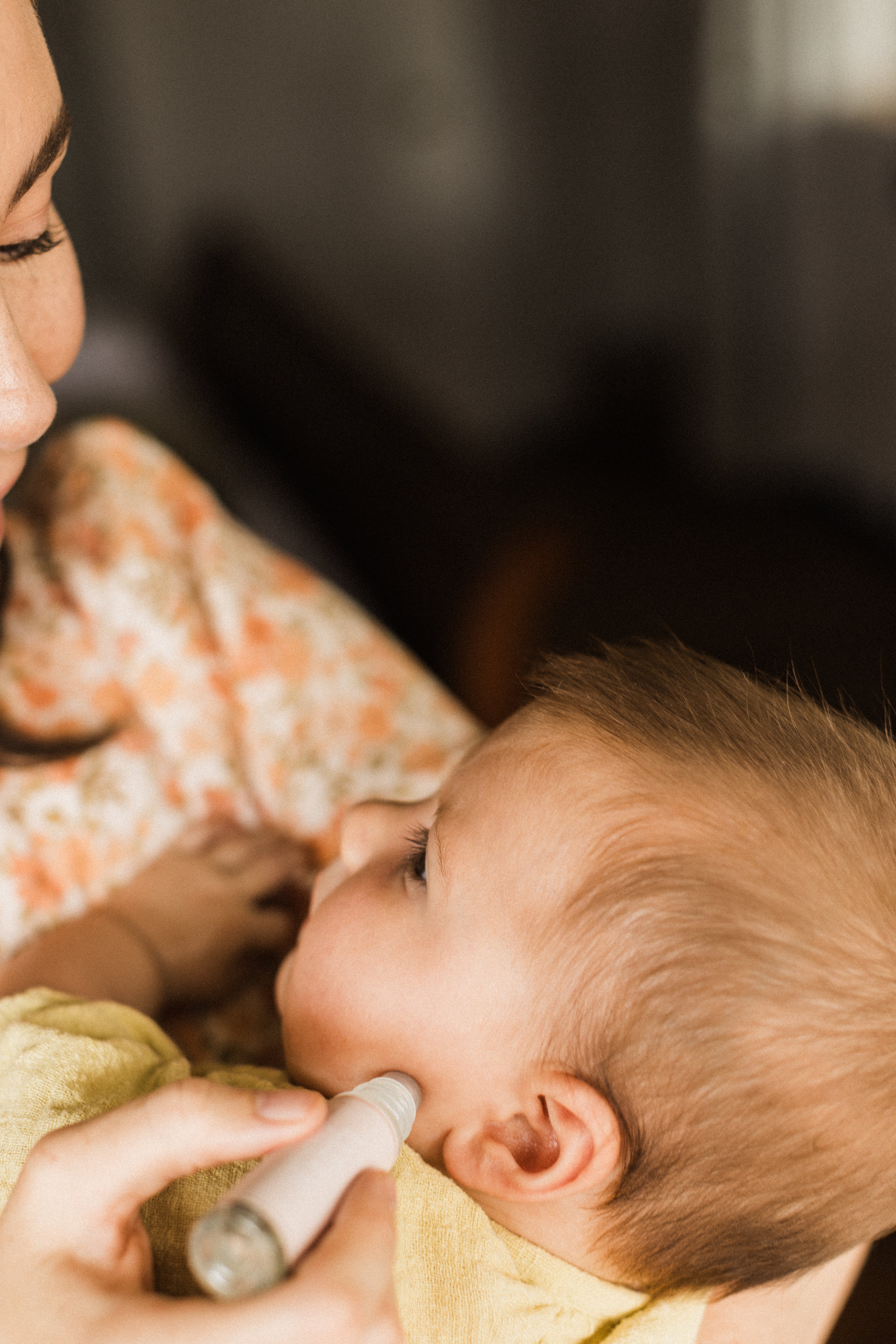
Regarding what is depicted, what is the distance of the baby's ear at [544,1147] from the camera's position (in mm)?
716

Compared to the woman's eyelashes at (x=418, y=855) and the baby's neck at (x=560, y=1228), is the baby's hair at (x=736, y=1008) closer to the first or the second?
the baby's neck at (x=560, y=1228)

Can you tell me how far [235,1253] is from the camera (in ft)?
1.63

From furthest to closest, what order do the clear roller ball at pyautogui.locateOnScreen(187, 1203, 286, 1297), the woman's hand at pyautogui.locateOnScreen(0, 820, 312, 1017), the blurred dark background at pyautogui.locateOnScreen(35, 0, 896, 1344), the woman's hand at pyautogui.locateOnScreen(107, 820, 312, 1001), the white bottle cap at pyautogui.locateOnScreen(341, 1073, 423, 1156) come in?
the blurred dark background at pyautogui.locateOnScreen(35, 0, 896, 1344) → the woman's hand at pyautogui.locateOnScreen(107, 820, 312, 1001) → the woman's hand at pyautogui.locateOnScreen(0, 820, 312, 1017) → the white bottle cap at pyautogui.locateOnScreen(341, 1073, 423, 1156) → the clear roller ball at pyautogui.locateOnScreen(187, 1203, 286, 1297)

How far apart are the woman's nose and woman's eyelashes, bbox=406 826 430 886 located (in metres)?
0.42

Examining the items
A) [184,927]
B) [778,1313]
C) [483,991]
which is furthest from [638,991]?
[184,927]

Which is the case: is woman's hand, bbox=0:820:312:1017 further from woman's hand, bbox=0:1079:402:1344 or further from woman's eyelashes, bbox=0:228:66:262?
woman's eyelashes, bbox=0:228:66:262

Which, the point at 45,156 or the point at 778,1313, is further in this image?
the point at 778,1313

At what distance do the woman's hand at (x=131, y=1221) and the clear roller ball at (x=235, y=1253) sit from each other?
0.01 meters

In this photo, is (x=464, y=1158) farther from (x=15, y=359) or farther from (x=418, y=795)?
(x=15, y=359)

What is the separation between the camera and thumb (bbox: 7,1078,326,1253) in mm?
536

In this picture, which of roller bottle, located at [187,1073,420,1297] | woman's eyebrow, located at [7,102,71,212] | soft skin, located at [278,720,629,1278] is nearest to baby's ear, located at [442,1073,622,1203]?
soft skin, located at [278,720,629,1278]

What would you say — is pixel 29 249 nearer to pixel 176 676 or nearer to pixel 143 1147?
pixel 176 676

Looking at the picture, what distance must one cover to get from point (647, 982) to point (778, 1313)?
1.45 ft

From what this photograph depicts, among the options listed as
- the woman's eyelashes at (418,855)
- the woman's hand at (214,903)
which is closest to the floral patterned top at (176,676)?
the woman's hand at (214,903)
